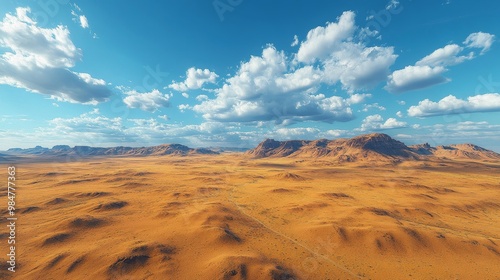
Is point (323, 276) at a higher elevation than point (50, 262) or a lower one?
lower

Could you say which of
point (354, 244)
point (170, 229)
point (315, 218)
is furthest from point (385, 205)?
point (170, 229)

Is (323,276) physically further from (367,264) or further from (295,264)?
(367,264)

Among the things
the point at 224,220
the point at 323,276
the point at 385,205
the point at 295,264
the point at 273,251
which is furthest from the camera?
the point at 385,205

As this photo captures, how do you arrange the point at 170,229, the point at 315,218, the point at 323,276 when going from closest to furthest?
the point at 323,276 → the point at 170,229 → the point at 315,218

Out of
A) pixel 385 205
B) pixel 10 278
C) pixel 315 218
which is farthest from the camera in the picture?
pixel 385 205

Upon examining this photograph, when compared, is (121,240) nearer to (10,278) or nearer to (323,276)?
(10,278)

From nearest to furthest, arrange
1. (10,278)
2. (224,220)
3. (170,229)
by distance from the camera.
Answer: (10,278), (170,229), (224,220)

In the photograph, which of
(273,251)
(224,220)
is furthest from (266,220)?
(273,251)

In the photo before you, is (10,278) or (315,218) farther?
(315,218)

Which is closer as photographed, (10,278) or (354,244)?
(10,278)
